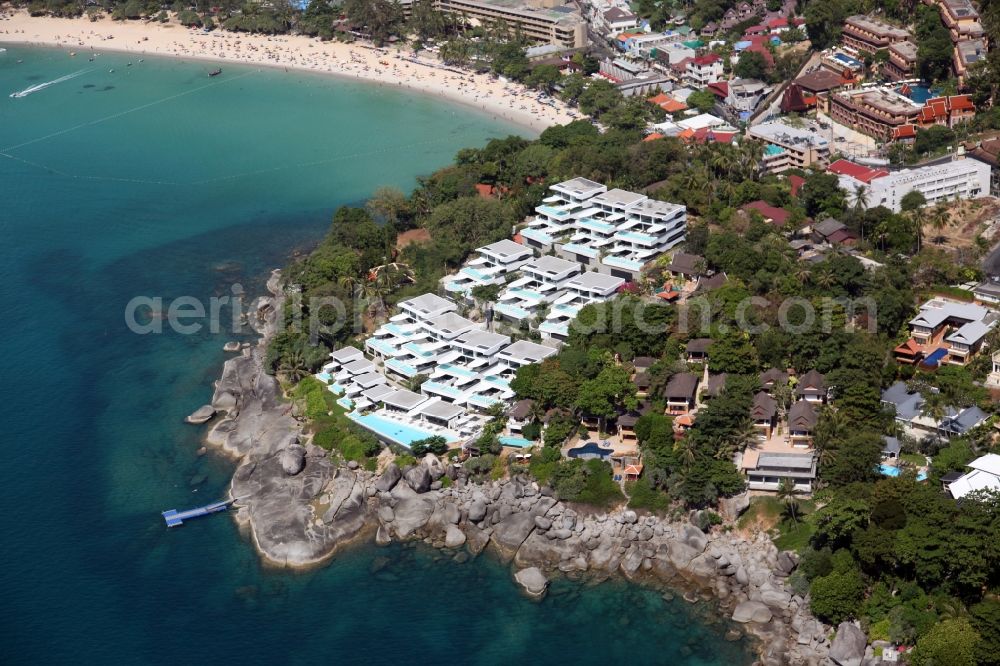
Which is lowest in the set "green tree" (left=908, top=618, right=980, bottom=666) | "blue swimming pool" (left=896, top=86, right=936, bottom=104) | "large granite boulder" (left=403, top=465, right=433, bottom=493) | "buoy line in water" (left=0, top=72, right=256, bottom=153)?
"buoy line in water" (left=0, top=72, right=256, bottom=153)

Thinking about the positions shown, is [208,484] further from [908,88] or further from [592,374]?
[908,88]

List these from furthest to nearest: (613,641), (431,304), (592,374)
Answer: (431,304), (592,374), (613,641)

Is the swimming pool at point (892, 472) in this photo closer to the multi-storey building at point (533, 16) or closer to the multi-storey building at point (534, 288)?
the multi-storey building at point (534, 288)

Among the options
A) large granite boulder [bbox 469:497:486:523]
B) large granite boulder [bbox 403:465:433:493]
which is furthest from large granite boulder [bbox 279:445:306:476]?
large granite boulder [bbox 469:497:486:523]

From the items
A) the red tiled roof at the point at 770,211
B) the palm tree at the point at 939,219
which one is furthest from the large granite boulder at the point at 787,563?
the palm tree at the point at 939,219

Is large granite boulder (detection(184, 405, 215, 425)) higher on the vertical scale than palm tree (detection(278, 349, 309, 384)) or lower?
lower

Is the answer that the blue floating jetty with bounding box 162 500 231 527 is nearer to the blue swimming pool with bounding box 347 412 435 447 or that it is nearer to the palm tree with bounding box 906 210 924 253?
the blue swimming pool with bounding box 347 412 435 447

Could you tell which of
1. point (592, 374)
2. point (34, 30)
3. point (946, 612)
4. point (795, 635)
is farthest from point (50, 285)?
point (34, 30)
